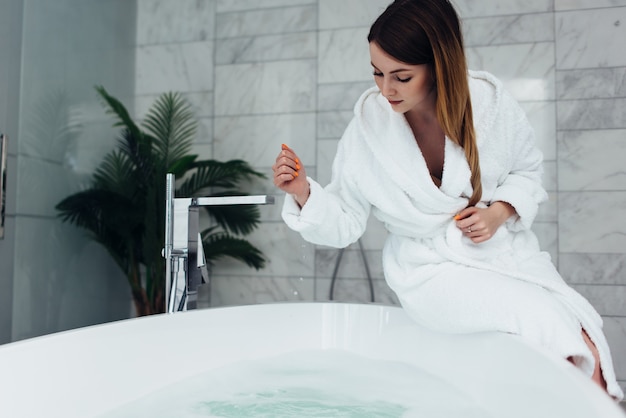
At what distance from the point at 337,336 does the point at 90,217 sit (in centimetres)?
144

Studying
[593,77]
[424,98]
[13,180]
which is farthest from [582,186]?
[13,180]

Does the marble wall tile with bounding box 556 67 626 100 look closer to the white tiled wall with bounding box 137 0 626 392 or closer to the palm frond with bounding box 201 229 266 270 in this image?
the white tiled wall with bounding box 137 0 626 392

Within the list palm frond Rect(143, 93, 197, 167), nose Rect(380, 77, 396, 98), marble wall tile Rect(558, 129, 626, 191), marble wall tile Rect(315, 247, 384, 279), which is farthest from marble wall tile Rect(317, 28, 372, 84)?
nose Rect(380, 77, 396, 98)

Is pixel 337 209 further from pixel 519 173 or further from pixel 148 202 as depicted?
pixel 148 202

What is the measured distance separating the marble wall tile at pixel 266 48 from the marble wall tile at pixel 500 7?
0.74 meters

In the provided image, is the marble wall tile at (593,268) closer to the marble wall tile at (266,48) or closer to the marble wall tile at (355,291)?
the marble wall tile at (355,291)

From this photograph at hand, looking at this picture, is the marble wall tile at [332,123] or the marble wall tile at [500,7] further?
the marble wall tile at [332,123]

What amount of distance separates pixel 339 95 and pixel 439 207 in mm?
1672

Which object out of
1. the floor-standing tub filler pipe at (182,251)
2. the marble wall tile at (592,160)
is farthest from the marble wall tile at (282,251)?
the floor-standing tub filler pipe at (182,251)

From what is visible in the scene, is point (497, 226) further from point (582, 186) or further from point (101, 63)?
point (101, 63)

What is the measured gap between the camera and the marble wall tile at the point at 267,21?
3.13 meters

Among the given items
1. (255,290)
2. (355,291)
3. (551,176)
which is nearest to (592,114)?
(551,176)

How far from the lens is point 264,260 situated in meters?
3.03

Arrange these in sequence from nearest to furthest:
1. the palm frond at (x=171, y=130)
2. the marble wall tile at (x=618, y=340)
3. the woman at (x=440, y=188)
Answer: the woman at (x=440, y=188)
the marble wall tile at (x=618, y=340)
the palm frond at (x=171, y=130)
